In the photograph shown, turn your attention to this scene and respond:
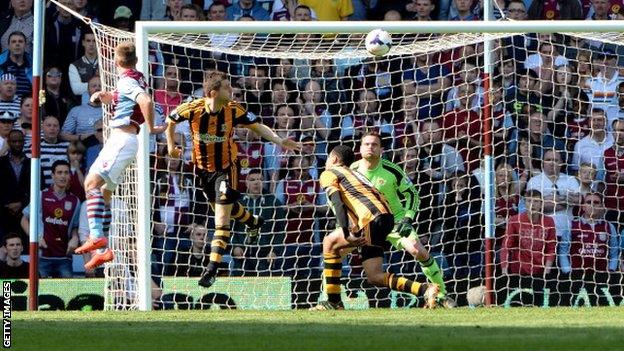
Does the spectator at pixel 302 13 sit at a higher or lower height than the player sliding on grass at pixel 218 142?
higher

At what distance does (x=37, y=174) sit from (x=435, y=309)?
4.43 metres

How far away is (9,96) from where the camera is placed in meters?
18.4

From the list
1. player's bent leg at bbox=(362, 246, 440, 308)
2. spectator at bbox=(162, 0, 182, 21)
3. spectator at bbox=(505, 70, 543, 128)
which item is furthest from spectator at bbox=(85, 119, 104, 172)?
spectator at bbox=(505, 70, 543, 128)

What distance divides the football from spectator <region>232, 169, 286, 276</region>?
2.99m

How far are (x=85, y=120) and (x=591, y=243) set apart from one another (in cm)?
655

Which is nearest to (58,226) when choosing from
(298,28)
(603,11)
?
(298,28)

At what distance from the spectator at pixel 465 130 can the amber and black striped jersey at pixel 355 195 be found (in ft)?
10.4

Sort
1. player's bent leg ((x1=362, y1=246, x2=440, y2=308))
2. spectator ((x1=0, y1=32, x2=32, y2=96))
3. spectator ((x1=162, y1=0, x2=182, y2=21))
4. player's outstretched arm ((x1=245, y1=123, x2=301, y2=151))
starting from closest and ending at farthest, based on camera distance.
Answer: player's bent leg ((x1=362, y1=246, x2=440, y2=308)) → player's outstretched arm ((x1=245, y1=123, x2=301, y2=151)) → spectator ((x1=0, y1=32, x2=32, y2=96)) → spectator ((x1=162, y1=0, x2=182, y2=21))

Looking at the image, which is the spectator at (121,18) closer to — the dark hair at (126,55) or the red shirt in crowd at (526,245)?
the dark hair at (126,55)

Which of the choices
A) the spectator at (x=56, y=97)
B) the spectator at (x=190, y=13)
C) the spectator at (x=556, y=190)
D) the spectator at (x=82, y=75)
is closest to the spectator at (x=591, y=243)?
the spectator at (x=556, y=190)

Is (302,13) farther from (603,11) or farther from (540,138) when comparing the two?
(603,11)

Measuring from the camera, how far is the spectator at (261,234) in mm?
17531

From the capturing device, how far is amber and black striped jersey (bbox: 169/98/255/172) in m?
15.1

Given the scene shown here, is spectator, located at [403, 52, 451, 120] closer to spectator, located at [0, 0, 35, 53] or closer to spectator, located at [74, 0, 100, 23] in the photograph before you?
spectator, located at [74, 0, 100, 23]
